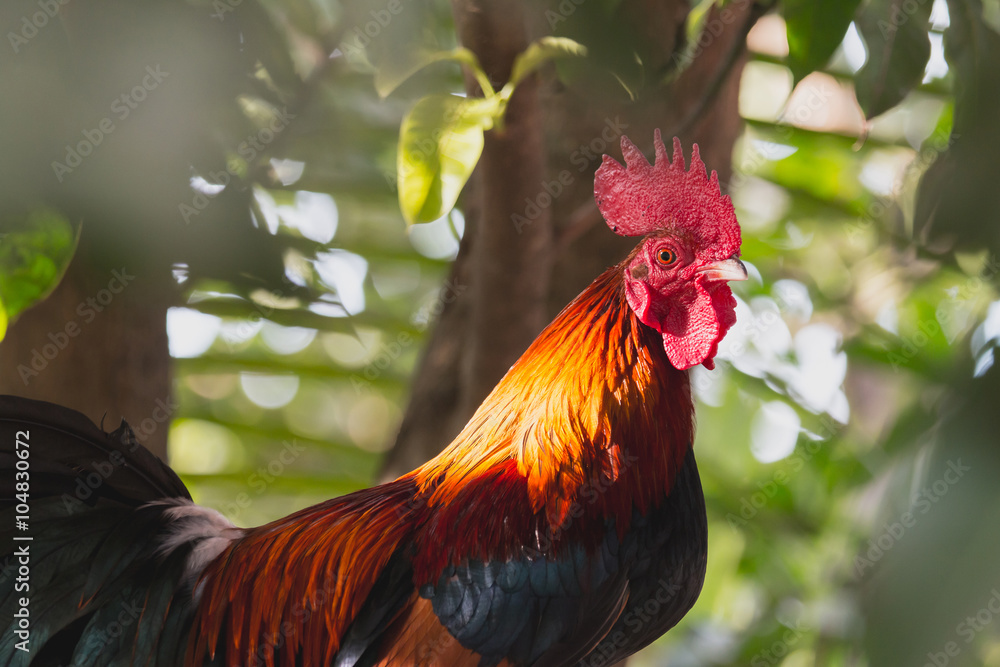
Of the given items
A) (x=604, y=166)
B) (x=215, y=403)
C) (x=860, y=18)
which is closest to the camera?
(x=604, y=166)

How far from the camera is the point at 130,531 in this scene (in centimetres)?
147

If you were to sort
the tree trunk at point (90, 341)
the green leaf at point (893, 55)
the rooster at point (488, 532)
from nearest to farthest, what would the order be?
the rooster at point (488, 532)
the green leaf at point (893, 55)
the tree trunk at point (90, 341)

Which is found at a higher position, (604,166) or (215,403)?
(604,166)

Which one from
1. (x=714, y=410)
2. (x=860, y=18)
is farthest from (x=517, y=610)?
(x=714, y=410)

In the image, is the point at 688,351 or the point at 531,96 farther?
the point at 531,96

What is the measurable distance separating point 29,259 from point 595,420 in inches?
43.4

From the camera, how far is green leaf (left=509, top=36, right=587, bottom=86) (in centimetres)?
152

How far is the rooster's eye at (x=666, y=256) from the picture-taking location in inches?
54.1

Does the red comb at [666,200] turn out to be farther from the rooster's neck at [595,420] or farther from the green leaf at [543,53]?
the green leaf at [543,53]

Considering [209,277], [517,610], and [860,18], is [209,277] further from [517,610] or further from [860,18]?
[860,18]

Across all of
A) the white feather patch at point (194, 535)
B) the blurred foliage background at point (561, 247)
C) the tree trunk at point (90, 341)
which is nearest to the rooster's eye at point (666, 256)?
the blurred foliage background at point (561, 247)

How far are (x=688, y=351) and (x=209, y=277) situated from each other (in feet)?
3.31

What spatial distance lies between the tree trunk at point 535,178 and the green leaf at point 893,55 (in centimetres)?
29

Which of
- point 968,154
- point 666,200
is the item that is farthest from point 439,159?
point 968,154
